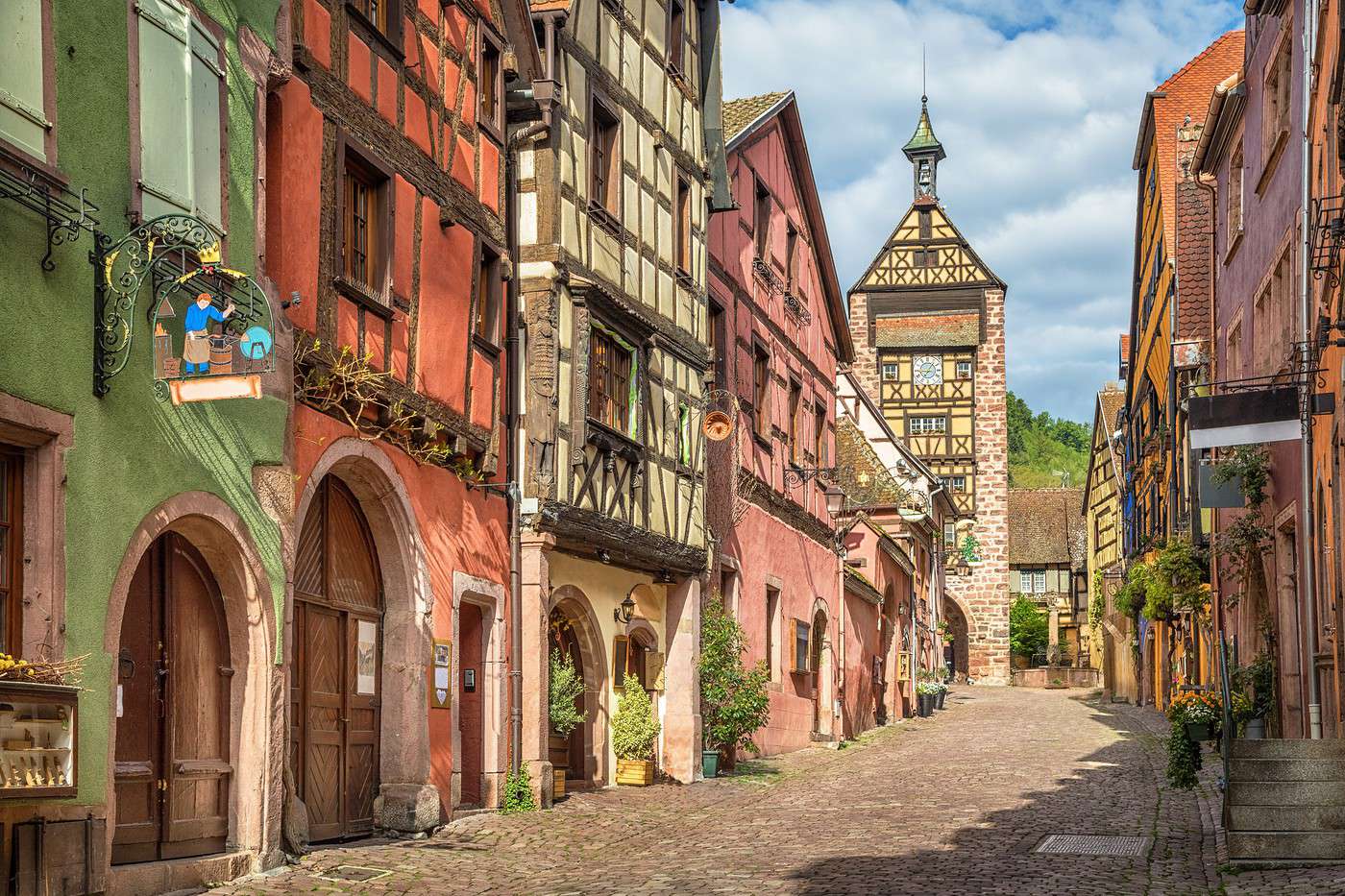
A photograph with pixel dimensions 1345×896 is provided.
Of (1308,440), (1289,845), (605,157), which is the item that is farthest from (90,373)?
(1308,440)

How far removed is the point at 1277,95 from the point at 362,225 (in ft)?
35.5

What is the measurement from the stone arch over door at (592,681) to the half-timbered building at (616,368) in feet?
0.07

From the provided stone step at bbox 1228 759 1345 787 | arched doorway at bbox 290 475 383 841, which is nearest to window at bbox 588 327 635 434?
arched doorway at bbox 290 475 383 841

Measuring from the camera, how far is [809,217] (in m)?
27.9

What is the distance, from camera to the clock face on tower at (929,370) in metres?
55.2

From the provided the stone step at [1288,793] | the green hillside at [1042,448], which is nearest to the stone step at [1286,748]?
the stone step at [1288,793]

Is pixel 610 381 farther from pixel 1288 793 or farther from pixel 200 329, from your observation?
pixel 200 329

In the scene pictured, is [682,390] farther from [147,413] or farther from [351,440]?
[147,413]

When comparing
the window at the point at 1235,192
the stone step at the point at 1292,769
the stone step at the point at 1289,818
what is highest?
the window at the point at 1235,192

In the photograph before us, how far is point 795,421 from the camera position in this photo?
2666cm

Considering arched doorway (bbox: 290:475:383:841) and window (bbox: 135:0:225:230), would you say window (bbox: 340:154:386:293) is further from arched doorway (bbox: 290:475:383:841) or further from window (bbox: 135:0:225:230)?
window (bbox: 135:0:225:230)

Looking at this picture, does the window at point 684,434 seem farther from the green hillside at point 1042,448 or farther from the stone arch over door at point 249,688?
the green hillside at point 1042,448

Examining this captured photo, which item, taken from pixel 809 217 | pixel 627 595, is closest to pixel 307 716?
pixel 627 595

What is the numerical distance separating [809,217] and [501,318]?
43.5 feet
